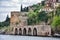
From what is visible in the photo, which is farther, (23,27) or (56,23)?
(23,27)

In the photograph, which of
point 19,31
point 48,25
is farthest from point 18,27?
point 48,25

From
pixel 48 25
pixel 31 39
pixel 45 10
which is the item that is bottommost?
pixel 31 39

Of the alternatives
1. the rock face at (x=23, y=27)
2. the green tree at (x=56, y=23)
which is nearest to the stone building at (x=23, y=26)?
the rock face at (x=23, y=27)

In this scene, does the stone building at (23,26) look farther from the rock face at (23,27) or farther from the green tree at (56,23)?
the green tree at (56,23)

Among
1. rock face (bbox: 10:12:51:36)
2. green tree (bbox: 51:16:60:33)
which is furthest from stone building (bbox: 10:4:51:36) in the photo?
green tree (bbox: 51:16:60:33)

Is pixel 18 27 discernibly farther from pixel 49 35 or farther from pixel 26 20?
pixel 49 35

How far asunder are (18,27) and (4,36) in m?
0.31

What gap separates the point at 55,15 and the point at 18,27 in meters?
0.69

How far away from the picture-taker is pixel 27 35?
3254mm

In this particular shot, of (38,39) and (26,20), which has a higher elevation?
(26,20)

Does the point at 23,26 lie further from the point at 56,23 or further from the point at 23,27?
the point at 56,23

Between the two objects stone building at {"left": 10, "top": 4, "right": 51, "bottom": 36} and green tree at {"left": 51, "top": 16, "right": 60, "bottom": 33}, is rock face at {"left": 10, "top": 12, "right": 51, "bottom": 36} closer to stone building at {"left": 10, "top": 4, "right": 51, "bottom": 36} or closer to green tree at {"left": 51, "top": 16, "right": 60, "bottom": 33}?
stone building at {"left": 10, "top": 4, "right": 51, "bottom": 36}

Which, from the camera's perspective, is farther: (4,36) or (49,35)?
(4,36)

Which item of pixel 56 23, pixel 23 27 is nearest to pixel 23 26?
pixel 23 27
